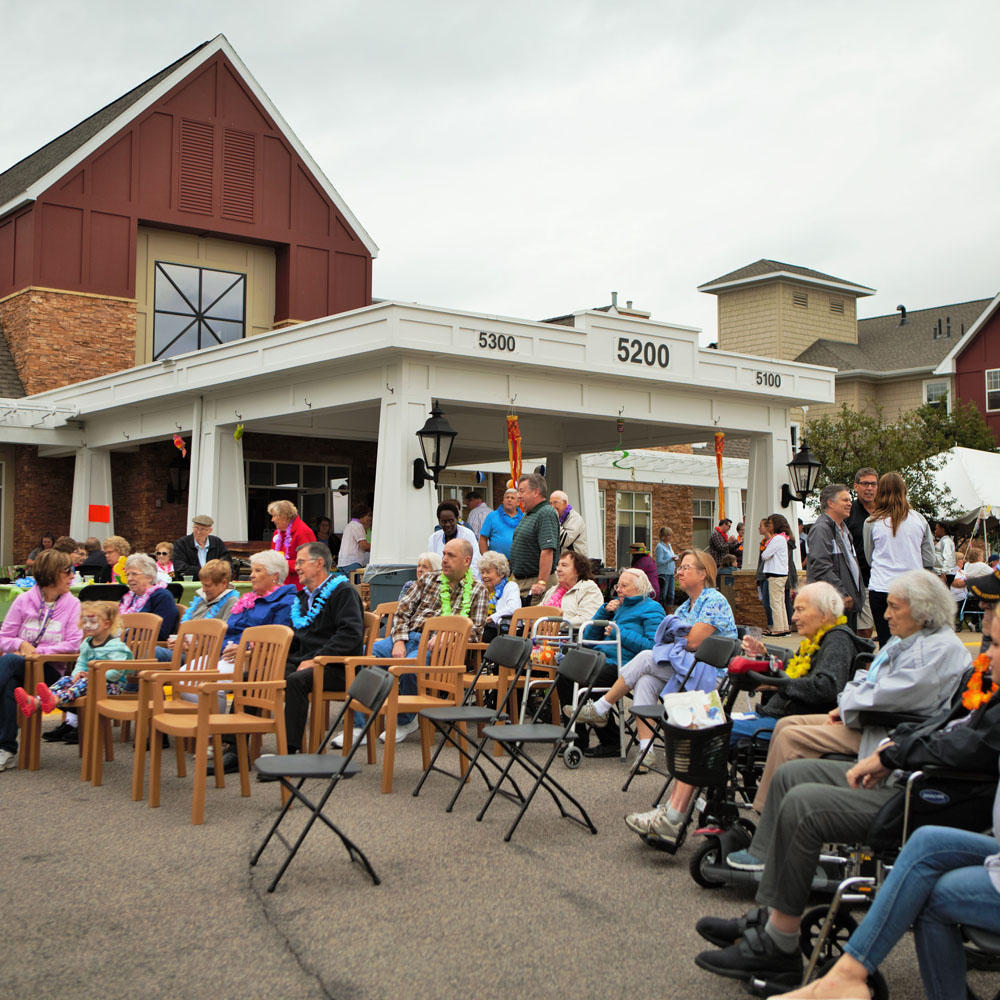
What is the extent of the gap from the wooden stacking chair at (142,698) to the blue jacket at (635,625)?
9.12 feet

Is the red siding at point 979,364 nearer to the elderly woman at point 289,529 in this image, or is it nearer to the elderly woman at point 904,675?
the elderly woman at point 289,529

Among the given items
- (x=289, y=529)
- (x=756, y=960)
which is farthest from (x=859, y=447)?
(x=756, y=960)

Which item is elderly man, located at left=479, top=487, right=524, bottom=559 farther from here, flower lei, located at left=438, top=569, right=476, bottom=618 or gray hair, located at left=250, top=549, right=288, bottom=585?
gray hair, located at left=250, top=549, right=288, bottom=585

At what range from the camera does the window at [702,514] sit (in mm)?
32875

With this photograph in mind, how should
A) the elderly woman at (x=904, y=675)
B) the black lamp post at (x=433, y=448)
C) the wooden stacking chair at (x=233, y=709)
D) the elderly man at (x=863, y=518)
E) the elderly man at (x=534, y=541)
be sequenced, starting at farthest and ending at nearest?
the black lamp post at (x=433, y=448) → the elderly man at (x=534, y=541) → the elderly man at (x=863, y=518) → the wooden stacking chair at (x=233, y=709) → the elderly woman at (x=904, y=675)

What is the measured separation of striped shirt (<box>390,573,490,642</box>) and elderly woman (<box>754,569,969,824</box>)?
14.1 ft

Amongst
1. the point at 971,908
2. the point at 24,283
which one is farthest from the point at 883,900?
the point at 24,283

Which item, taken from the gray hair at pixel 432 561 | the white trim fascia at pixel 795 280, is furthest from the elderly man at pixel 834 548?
the white trim fascia at pixel 795 280

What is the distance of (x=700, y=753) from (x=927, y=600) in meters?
1.18

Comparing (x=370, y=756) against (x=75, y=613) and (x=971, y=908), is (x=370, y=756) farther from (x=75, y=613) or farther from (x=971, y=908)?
(x=971, y=908)

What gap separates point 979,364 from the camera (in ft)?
127

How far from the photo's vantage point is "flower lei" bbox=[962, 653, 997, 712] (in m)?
4.00

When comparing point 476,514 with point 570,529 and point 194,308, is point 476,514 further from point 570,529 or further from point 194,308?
point 194,308

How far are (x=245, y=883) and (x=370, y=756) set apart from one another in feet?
9.38
